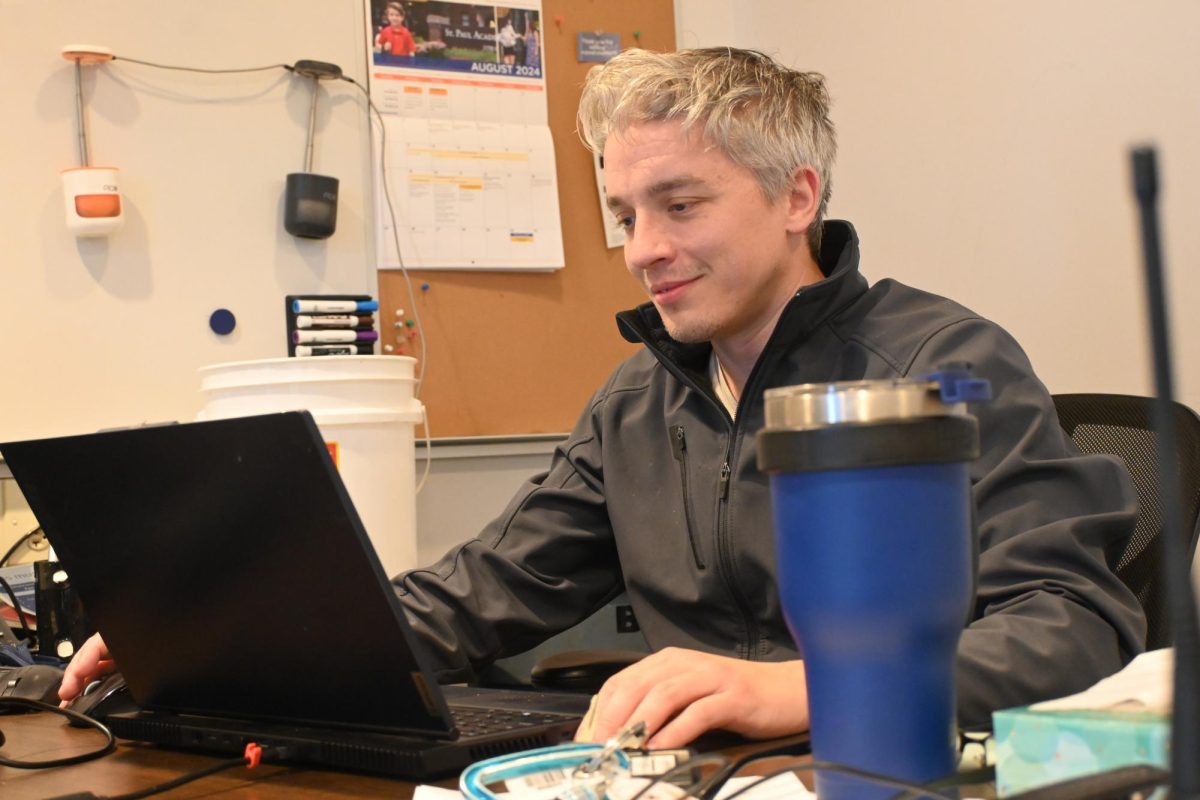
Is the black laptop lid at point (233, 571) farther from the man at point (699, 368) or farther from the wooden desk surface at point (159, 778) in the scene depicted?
the man at point (699, 368)

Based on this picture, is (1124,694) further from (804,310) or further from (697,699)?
(804,310)

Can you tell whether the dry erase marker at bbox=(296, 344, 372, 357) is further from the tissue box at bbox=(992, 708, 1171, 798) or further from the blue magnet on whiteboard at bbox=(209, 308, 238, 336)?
the tissue box at bbox=(992, 708, 1171, 798)

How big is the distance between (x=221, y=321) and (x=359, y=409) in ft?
1.90

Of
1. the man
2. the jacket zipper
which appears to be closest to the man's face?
the man

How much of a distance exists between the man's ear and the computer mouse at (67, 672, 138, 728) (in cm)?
86

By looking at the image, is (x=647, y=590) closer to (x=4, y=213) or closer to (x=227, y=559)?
(x=227, y=559)

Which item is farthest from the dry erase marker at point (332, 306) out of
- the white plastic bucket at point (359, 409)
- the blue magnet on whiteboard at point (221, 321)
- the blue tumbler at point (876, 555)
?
the blue tumbler at point (876, 555)

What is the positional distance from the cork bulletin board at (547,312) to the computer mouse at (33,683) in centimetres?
148

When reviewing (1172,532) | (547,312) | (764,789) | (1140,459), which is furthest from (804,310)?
(547,312)

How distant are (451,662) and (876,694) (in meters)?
0.88

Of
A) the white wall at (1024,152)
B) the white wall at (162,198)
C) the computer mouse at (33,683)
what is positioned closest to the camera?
the computer mouse at (33,683)

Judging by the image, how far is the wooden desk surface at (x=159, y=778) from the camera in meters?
0.79

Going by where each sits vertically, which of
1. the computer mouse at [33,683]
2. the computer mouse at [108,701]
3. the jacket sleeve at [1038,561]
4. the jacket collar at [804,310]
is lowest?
the computer mouse at [33,683]

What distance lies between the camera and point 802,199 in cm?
147
